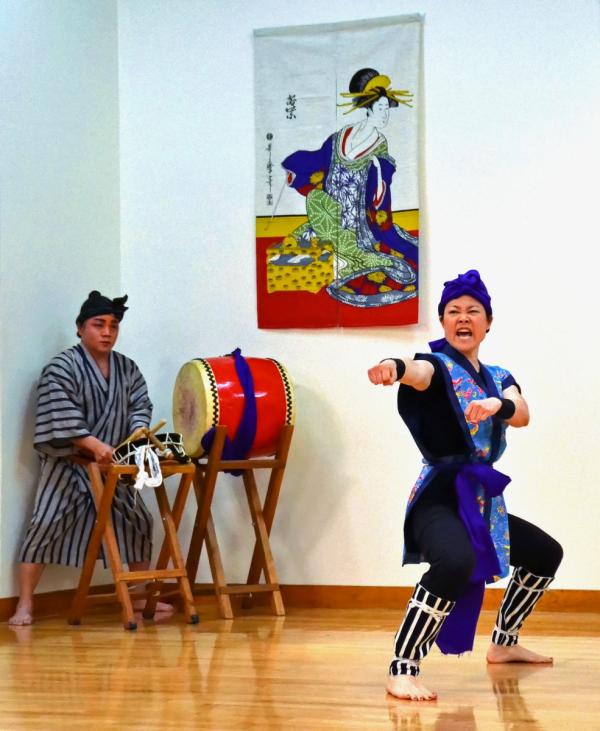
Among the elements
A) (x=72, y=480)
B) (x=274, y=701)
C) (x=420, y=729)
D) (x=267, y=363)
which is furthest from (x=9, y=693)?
(x=267, y=363)

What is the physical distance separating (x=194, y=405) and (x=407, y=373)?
200cm

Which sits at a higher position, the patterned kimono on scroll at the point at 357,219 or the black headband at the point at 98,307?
the patterned kimono on scroll at the point at 357,219

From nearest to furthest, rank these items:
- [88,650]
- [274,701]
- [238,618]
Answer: [274,701], [88,650], [238,618]

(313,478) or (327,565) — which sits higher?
(313,478)

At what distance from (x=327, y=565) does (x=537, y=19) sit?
257cm

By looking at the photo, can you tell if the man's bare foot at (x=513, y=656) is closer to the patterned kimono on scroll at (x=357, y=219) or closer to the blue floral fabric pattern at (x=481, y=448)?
the blue floral fabric pattern at (x=481, y=448)

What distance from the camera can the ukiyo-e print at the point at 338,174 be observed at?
498 centimetres

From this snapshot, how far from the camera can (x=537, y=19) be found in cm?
487

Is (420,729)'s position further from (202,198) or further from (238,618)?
(202,198)

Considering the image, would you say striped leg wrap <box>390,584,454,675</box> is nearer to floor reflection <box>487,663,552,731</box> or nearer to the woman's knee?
the woman's knee

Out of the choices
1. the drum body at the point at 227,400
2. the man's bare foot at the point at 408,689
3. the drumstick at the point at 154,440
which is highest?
the drum body at the point at 227,400

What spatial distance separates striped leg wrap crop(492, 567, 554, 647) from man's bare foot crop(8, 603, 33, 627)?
1.96 m

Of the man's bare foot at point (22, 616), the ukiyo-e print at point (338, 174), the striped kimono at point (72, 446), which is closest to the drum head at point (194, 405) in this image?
the striped kimono at point (72, 446)

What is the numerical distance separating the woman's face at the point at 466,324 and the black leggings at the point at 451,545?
1.38ft
